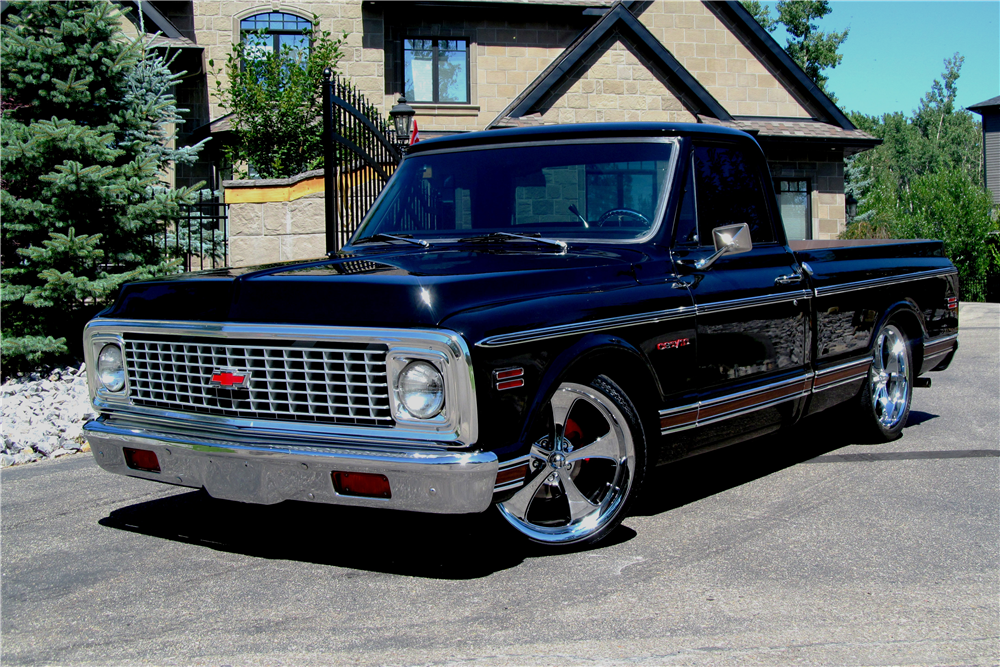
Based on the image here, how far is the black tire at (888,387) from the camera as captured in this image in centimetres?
631

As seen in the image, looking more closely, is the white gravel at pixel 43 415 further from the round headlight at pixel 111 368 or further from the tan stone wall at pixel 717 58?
the tan stone wall at pixel 717 58

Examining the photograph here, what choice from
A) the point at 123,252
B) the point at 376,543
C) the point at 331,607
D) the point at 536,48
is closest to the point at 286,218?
the point at 123,252

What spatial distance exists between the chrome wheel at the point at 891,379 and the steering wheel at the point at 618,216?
2.48 metres

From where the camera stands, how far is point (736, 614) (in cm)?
347

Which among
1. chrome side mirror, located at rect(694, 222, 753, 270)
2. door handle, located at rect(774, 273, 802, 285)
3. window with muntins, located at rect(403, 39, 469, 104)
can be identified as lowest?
door handle, located at rect(774, 273, 802, 285)

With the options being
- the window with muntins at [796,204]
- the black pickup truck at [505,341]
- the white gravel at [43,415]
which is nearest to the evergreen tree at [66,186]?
the white gravel at [43,415]

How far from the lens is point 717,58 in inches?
826

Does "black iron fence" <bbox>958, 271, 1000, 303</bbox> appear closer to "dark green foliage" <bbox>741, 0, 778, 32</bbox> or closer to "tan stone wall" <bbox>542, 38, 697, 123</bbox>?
"tan stone wall" <bbox>542, 38, 697, 123</bbox>

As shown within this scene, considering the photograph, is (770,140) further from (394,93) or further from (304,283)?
(304,283)

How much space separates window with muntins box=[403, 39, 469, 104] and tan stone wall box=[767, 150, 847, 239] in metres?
7.00

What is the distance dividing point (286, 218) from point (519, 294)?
26.2 feet

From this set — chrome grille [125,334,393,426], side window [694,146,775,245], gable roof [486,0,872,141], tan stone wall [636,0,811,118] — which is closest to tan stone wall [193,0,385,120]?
gable roof [486,0,872,141]

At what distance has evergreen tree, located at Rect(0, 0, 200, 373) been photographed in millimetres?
9164

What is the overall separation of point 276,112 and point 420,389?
1645 cm
